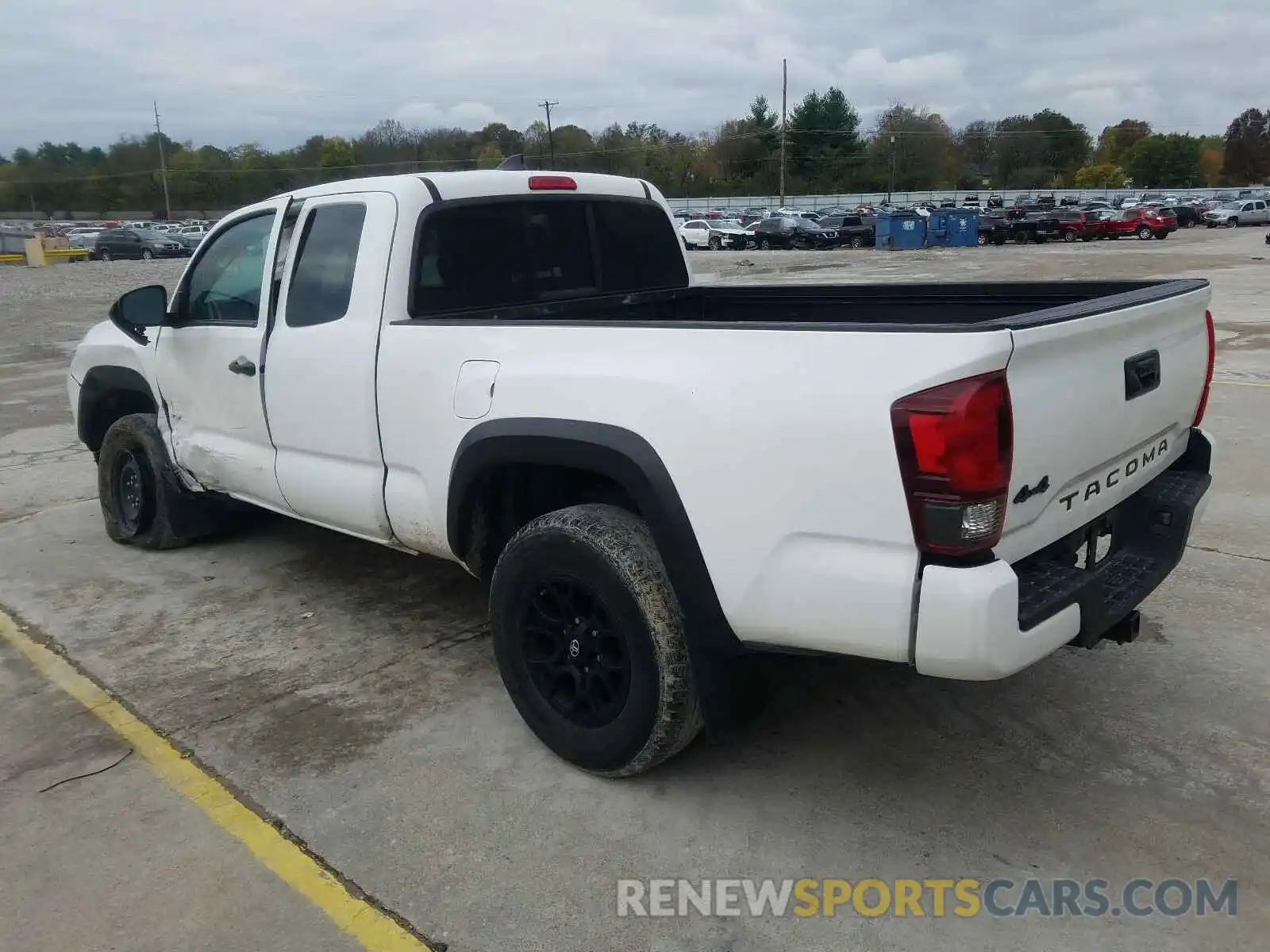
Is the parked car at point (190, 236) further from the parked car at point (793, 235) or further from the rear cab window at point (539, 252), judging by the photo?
the rear cab window at point (539, 252)

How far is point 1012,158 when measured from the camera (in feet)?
355

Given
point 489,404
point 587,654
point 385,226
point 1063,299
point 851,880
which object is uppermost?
point 385,226

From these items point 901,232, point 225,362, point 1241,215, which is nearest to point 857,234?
point 901,232

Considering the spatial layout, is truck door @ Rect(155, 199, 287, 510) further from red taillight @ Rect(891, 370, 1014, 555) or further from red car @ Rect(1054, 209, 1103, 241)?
red car @ Rect(1054, 209, 1103, 241)

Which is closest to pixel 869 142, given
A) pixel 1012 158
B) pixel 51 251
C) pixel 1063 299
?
pixel 1012 158

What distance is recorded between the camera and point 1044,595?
104 inches

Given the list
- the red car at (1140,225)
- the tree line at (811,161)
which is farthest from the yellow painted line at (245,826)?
the tree line at (811,161)

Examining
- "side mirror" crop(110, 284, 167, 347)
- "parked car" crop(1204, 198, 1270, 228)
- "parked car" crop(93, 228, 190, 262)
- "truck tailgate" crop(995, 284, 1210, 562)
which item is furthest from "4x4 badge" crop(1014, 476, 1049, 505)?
"parked car" crop(1204, 198, 1270, 228)

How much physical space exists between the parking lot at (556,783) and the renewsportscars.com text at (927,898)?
4 centimetres

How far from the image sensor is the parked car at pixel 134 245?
45.8 meters

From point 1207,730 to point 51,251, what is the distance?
2082 inches

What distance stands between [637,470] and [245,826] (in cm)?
162

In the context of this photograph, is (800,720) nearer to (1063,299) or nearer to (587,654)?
(587,654)

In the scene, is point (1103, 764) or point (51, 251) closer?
point (1103, 764)
